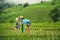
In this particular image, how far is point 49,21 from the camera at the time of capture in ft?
14.5

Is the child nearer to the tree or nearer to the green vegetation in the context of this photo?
the green vegetation

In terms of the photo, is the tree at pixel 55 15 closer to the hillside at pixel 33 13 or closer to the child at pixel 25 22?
the hillside at pixel 33 13

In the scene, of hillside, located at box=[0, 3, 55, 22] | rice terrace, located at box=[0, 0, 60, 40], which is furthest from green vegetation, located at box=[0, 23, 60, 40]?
hillside, located at box=[0, 3, 55, 22]

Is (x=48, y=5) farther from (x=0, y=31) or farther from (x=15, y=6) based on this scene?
(x=0, y=31)

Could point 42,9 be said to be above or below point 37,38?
above

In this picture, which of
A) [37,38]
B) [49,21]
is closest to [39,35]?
[37,38]

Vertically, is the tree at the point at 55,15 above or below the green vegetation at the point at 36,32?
above

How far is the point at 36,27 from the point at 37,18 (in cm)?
18

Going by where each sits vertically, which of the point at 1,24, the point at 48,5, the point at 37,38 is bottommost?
the point at 37,38

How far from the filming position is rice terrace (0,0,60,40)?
4.38 metres

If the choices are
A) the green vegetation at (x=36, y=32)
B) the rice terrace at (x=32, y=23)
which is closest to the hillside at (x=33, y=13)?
the rice terrace at (x=32, y=23)

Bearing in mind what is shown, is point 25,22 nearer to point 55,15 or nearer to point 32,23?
point 32,23

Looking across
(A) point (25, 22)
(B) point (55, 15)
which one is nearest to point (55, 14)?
(B) point (55, 15)

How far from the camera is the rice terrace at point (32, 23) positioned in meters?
4.38
